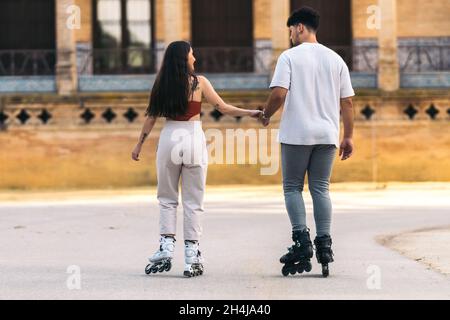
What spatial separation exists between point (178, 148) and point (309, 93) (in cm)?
108

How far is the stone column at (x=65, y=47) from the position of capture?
28109 millimetres

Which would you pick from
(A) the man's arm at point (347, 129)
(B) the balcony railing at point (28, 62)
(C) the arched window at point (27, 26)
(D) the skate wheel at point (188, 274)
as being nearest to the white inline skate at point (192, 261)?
(D) the skate wheel at point (188, 274)

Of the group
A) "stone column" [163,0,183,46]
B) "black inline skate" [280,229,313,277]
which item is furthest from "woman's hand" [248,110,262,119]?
"stone column" [163,0,183,46]

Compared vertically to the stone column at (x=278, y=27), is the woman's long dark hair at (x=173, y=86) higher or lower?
lower

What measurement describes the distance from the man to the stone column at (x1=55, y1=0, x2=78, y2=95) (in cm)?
1898

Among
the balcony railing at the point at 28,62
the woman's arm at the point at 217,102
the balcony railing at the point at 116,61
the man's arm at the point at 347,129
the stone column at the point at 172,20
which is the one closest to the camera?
the man's arm at the point at 347,129

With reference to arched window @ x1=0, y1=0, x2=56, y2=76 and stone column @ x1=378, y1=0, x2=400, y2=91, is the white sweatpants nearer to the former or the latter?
stone column @ x1=378, y1=0, x2=400, y2=91

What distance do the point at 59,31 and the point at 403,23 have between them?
311 inches

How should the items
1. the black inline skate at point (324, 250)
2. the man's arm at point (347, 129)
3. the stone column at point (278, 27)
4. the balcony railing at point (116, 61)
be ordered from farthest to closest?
the balcony railing at point (116, 61) < the stone column at point (278, 27) < the man's arm at point (347, 129) < the black inline skate at point (324, 250)

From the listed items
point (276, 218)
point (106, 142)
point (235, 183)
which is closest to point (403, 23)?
point (235, 183)

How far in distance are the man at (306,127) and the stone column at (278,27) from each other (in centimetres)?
1872

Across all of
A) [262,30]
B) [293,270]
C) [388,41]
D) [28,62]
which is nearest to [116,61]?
[28,62]

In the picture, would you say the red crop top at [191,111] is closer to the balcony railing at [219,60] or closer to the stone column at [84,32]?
the balcony railing at [219,60]
